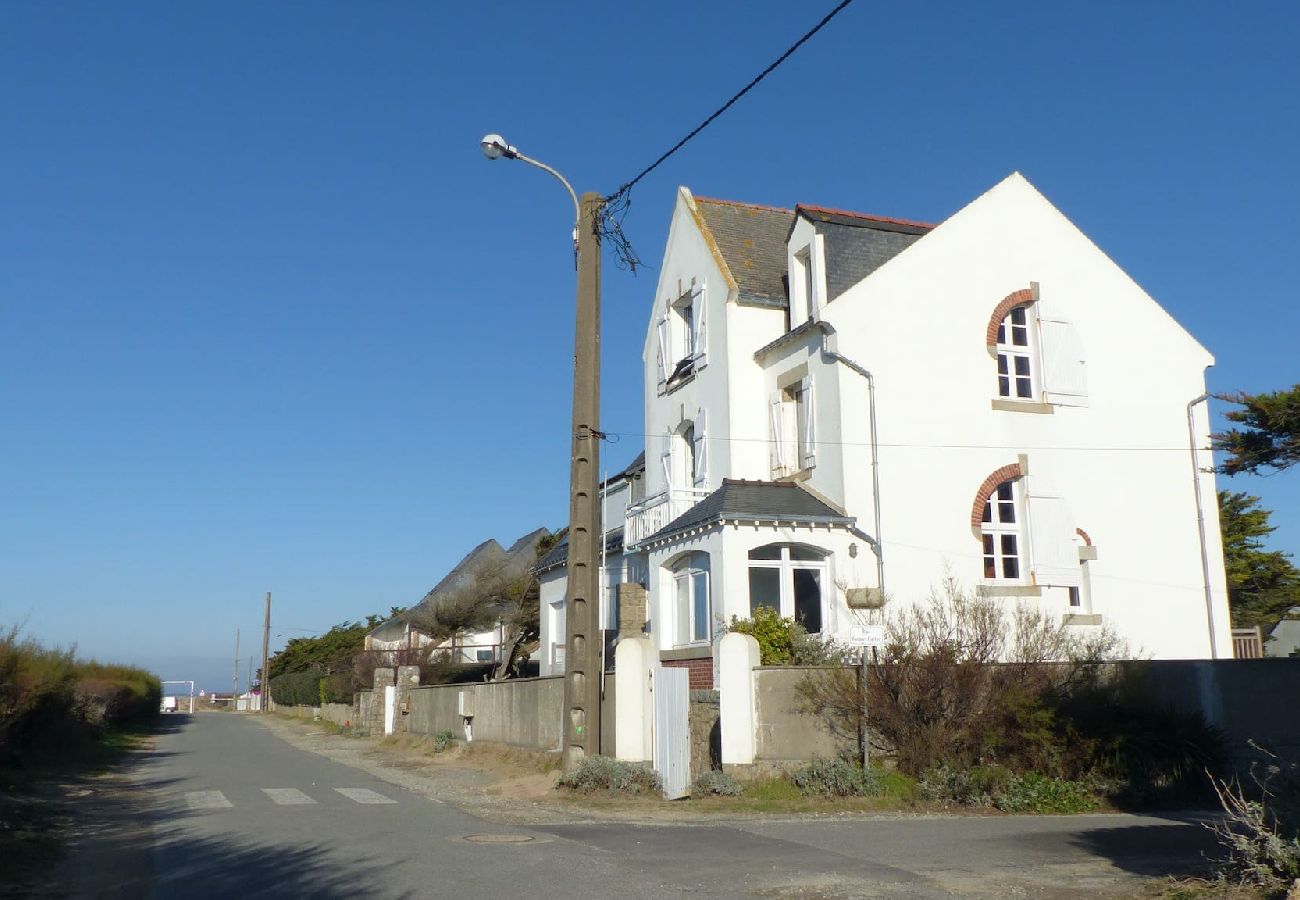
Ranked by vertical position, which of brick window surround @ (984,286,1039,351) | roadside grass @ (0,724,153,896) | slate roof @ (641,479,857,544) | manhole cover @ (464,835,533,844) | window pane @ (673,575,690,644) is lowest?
manhole cover @ (464,835,533,844)

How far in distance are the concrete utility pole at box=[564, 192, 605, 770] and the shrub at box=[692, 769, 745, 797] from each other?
5.57ft

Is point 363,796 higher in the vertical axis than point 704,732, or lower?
lower

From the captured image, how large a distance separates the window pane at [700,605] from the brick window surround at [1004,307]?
7.21 m

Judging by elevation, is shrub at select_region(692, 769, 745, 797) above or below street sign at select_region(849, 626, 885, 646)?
below

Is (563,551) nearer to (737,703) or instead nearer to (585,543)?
(585,543)

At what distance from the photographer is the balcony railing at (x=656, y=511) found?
23.0 metres

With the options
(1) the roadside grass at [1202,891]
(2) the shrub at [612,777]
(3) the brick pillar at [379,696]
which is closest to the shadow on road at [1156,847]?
(1) the roadside grass at [1202,891]

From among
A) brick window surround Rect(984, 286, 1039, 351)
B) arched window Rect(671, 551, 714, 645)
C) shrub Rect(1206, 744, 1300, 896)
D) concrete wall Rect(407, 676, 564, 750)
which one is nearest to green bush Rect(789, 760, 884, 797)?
arched window Rect(671, 551, 714, 645)

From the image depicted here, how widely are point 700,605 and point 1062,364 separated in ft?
28.2

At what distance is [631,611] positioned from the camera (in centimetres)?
2336

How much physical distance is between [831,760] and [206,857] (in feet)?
26.5

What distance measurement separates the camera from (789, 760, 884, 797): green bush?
15.2m

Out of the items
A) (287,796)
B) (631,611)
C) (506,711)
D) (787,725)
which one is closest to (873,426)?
(631,611)

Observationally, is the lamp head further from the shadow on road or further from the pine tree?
the pine tree
